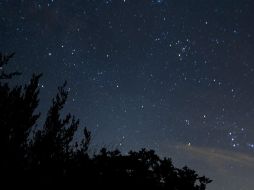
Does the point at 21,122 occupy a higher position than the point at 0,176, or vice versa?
the point at 21,122

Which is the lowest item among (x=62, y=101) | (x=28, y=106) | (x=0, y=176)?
(x=0, y=176)

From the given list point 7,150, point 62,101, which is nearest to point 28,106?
point 62,101

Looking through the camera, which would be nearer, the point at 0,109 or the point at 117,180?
the point at 117,180

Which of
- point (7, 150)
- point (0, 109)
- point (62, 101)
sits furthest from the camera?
point (62, 101)

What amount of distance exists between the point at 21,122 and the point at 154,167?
1052 cm

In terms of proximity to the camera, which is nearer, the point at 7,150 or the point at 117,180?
the point at 117,180

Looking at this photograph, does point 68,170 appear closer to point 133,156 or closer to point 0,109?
point 133,156

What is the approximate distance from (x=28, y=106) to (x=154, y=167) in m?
11.3

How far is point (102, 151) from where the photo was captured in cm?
431

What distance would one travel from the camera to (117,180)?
12.9 feet

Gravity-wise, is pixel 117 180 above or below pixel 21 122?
below

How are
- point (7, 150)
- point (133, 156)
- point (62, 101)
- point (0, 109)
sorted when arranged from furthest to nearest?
point (62, 101) → point (0, 109) → point (7, 150) → point (133, 156)

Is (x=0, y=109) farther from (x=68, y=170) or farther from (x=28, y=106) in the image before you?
(x=68, y=170)

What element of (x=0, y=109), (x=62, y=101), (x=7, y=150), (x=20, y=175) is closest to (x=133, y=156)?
(x=20, y=175)
